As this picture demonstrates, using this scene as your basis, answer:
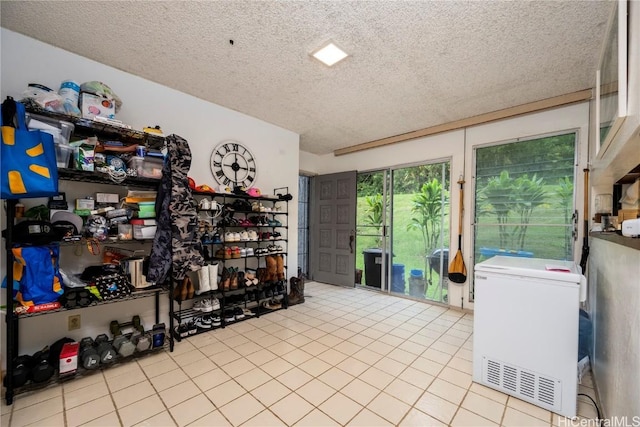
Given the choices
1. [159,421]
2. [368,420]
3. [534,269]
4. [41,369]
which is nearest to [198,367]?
[159,421]

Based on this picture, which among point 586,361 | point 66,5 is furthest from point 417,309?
point 66,5

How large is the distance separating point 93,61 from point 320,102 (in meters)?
2.26

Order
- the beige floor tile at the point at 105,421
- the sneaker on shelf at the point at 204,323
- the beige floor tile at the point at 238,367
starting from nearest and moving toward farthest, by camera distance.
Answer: the beige floor tile at the point at 105,421 → the beige floor tile at the point at 238,367 → the sneaker on shelf at the point at 204,323

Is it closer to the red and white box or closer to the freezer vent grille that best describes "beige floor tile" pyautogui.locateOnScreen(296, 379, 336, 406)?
the freezer vent grille

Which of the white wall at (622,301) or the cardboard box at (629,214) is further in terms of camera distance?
the cardboard box at (629,214)

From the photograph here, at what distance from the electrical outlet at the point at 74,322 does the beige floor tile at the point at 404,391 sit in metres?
2.67

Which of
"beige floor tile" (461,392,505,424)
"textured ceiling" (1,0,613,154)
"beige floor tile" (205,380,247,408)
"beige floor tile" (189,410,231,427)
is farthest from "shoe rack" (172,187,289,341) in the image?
"beige floor tile" (461,392,505,424)

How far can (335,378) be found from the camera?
2047 mm

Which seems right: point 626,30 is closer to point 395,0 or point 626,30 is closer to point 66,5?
point 395,0

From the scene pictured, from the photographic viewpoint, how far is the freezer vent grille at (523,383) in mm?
1710

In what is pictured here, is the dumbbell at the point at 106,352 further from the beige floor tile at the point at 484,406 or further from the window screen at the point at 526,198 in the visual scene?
the window screen at the point at 526,198

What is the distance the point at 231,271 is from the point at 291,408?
1762mm

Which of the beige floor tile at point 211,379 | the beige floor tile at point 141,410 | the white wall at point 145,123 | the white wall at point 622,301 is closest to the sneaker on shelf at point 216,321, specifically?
the white wall at point 145,123

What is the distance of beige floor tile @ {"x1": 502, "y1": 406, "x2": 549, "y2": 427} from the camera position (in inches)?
63.1
